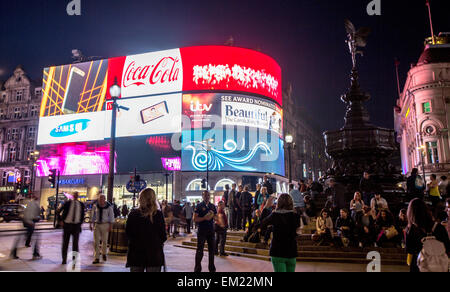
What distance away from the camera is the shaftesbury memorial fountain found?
13969mm

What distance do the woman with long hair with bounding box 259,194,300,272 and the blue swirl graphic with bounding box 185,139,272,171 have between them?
38615 mm

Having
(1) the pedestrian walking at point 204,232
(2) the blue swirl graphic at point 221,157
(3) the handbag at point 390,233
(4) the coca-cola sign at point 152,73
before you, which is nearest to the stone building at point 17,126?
(4) the coca-cola sign at point 152,73

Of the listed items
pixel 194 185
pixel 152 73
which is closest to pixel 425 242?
pixel 194 185

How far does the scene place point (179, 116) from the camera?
45.9 m

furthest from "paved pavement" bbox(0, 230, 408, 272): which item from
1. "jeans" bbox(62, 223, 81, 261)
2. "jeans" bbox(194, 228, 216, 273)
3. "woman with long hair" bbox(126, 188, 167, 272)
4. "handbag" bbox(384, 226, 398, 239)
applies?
"woman with long hair" bbox(126, 188, 167, 272)

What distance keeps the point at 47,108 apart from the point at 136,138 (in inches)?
756

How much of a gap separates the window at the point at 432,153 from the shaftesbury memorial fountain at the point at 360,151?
35038mm

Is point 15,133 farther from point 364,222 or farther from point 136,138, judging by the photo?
point 364,222

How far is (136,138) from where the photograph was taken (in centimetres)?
4750

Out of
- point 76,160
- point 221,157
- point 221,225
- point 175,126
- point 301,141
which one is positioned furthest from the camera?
point 301,141

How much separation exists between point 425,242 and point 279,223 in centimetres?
193

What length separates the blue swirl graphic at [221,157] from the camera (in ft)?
144

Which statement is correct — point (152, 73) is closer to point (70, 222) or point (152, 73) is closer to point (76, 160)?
point (76, 160)

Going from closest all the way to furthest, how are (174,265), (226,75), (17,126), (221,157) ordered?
1. (174,265)
2. (221,157)
3. (226,75)
4. (17,126)
